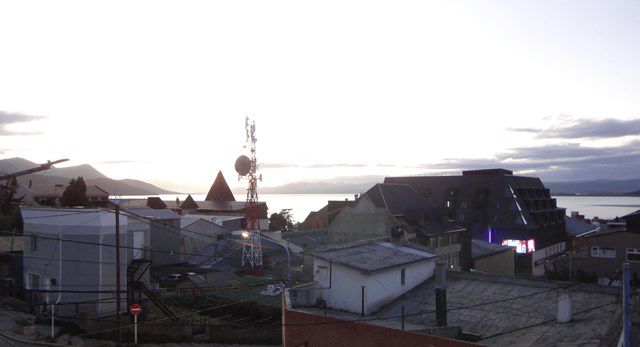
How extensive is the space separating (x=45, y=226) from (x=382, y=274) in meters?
22.6

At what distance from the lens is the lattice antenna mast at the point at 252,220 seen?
1917 inches

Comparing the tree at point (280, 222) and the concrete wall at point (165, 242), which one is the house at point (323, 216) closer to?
the tree at point (280, 222)

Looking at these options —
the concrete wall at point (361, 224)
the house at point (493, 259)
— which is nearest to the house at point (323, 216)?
the house at point (493, 259)

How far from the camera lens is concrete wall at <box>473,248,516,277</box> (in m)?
55.1

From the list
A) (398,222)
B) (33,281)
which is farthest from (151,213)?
(398,222)

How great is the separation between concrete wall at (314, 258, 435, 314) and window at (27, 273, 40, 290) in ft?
62.5

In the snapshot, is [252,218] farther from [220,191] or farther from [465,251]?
[220,191]

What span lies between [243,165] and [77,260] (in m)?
25.7

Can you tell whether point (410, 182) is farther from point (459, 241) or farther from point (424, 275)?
point (424, 275)

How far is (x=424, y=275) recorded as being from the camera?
2803 centimetres

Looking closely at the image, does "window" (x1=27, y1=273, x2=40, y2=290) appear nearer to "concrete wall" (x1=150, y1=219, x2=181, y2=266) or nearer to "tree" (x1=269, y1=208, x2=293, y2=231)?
"concrete wall" (x1=150, y1=219, x2=181, y2=266)

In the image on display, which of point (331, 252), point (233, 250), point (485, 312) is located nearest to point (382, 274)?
point (331, 252)

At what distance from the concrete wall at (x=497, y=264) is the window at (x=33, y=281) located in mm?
42202

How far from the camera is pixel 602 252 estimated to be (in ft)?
166
